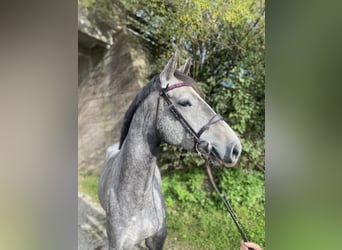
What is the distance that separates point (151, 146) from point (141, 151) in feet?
0.16

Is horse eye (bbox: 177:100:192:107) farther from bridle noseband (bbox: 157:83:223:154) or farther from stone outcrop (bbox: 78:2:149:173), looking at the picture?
stone outcrop (bbox: 78:2:149:173)

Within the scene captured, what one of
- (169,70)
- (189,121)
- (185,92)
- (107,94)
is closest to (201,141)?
(189,121)


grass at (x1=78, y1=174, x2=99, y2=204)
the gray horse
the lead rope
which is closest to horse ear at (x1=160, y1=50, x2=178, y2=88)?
the gray horse

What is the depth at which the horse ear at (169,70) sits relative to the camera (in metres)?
1.28

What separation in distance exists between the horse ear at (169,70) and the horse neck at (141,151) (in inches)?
3.8

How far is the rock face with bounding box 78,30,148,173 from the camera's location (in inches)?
53.4

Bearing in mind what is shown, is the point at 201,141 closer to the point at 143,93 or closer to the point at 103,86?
the point at 143,93

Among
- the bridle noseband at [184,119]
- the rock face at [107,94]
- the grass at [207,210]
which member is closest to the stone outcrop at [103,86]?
the rock face at [107,94]

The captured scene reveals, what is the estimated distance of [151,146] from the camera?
4.33ft

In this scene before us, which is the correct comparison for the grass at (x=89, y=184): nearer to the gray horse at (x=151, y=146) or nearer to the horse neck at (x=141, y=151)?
the gray horse at (x=151, y=146)
